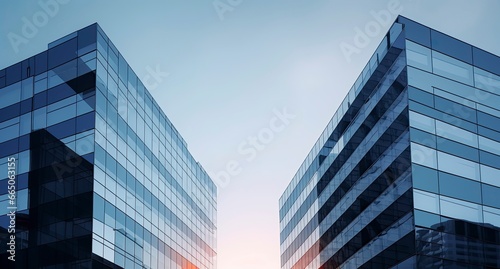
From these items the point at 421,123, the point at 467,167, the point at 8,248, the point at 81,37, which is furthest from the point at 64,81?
the point at 467,167

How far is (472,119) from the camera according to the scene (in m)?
46.8

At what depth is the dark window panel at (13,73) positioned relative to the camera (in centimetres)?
5104

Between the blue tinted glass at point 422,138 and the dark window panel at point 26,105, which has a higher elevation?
the dark window panel at point 26,105

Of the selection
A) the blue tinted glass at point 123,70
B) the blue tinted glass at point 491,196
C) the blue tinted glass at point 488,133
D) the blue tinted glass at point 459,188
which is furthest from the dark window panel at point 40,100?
the blue tinted glass at point 491,196

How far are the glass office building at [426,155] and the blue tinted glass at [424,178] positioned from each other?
70 mm

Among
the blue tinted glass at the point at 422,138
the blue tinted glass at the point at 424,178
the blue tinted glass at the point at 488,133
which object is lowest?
the blue tinted glass at the point at 424,178

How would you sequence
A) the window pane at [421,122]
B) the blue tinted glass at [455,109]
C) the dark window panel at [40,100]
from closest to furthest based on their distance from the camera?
the window pane at [421,122] < the blue tinted glass at [455,109] < the dark window panel at [40,100]

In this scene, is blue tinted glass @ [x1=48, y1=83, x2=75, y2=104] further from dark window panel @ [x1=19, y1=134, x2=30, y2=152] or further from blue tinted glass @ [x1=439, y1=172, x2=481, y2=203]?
blue tinted glass @ [x1=439, y1=172, x2=481, y2=203]

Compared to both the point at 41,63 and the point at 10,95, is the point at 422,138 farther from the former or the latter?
the point at 10,95

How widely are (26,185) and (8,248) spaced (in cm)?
451

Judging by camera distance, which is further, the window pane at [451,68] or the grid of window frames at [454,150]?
the window pane at [451,68]

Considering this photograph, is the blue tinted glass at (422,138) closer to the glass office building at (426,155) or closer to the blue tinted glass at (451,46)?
the glass office building at (426,155)

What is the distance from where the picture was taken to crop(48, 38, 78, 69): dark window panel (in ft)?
160

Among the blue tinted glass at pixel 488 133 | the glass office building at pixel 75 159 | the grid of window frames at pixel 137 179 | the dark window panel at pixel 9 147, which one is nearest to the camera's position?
the glass office building at pixel 75 159
